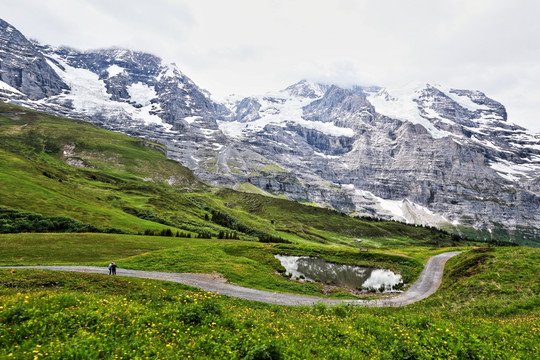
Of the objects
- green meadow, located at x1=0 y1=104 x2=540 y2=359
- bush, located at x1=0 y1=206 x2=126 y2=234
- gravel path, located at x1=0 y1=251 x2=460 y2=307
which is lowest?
gravel path, located at x1=0 y1=251 x2=460 y2=307

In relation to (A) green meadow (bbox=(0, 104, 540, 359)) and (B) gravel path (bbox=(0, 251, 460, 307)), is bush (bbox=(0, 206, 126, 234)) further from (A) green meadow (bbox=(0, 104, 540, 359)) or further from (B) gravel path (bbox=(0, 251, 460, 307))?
(B) gravel path (bbox=(0, 251, 460, 307))

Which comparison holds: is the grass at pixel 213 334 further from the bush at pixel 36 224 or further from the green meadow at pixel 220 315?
the bush at pixel 36 224

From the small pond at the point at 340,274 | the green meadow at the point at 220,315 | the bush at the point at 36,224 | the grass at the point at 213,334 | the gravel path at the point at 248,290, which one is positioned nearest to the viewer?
the grass at the point at 213,334

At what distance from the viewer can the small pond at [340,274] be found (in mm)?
50188

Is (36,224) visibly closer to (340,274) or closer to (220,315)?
(220,315)

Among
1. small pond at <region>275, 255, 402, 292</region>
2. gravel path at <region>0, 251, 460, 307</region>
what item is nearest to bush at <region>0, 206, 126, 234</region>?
gravel path at <region>0, 251, 460, 307</region>

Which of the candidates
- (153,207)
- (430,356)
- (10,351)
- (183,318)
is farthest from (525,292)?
(153,207)

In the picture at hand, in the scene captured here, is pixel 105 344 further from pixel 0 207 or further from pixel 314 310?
pixel 0 207

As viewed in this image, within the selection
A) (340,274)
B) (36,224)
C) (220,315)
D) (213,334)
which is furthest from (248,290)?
(36,224)

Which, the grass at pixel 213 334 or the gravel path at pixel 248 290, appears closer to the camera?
the grass at pixel 213 334

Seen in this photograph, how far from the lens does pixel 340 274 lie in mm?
56375

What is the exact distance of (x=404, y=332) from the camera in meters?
13.8

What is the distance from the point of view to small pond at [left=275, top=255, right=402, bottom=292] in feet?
165

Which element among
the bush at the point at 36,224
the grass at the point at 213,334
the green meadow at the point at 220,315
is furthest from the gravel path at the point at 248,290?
the bush at the point at 36,224
